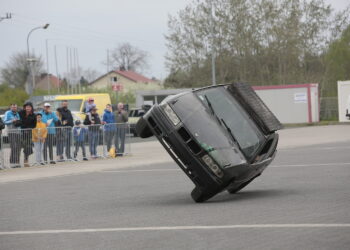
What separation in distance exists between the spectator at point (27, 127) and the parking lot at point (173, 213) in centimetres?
457

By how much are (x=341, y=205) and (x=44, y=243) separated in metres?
3.99

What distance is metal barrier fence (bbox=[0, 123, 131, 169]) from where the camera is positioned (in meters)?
23.1

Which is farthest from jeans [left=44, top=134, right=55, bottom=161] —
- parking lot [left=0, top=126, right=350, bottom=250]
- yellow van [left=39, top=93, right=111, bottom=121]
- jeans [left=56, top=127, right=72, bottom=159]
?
yellow van [left=39, top=93, right=111, bottom=121]

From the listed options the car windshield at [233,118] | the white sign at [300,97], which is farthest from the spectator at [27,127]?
the white sign at [300,97]

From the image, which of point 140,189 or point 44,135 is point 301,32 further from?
point 140,189

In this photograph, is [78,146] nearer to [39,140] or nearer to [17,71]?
[39,140]

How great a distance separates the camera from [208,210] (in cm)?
1134

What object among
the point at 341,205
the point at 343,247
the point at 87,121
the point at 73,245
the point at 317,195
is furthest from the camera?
the point at 87,121

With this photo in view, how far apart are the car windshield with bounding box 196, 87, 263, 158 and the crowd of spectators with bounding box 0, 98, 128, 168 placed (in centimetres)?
1003

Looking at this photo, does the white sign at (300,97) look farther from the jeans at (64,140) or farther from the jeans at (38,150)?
the jeans at (38,150)

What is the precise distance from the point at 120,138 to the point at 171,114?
1420 cm

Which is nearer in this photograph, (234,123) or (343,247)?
(343,247)

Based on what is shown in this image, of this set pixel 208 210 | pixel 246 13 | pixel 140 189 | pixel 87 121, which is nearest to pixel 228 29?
pixel 246 13

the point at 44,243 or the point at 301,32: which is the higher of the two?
the point at 301,32
